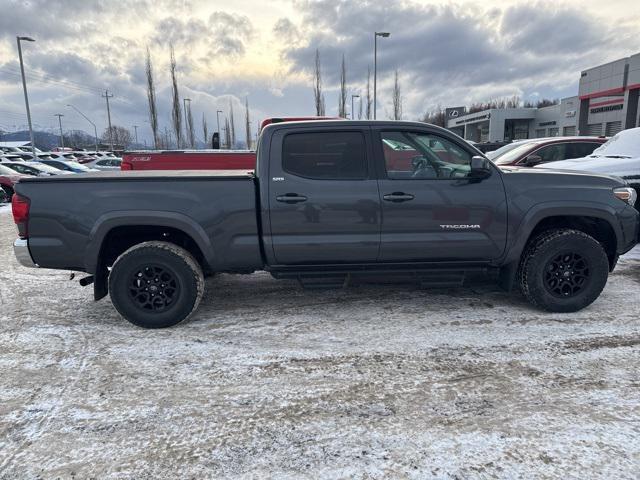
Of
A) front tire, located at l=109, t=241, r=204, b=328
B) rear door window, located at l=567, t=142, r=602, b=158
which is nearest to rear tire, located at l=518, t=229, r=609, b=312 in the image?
front tire, located at l=109, t=241, r=204, b=328

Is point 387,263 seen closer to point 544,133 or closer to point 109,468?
point 109,468

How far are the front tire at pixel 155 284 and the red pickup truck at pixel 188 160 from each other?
175 inches

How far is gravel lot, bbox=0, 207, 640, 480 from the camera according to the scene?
2455 millimetres

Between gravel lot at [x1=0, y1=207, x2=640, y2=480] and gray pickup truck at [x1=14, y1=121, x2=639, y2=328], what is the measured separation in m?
0.43

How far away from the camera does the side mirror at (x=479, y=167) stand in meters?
4.11

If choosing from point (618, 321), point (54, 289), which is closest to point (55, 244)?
point (54, 289)

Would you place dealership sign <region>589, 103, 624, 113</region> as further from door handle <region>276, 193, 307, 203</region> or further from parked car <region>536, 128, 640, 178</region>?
door handle <region>276, 193, 307, 203</region>

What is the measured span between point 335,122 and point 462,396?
2.66m

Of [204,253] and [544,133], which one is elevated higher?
[544,133]

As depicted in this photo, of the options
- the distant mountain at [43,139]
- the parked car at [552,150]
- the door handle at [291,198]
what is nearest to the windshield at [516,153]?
the parked car at [552,150]

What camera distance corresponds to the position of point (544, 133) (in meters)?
49.7

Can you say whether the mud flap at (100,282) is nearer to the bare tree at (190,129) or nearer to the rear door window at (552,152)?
the rear door window at (552,152)

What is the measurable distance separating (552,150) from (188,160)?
737 centimetres

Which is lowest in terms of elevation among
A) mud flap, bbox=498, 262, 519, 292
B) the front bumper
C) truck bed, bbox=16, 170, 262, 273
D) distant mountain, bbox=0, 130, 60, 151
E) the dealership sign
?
mud flap, bbox=498, 262, 519, 292
